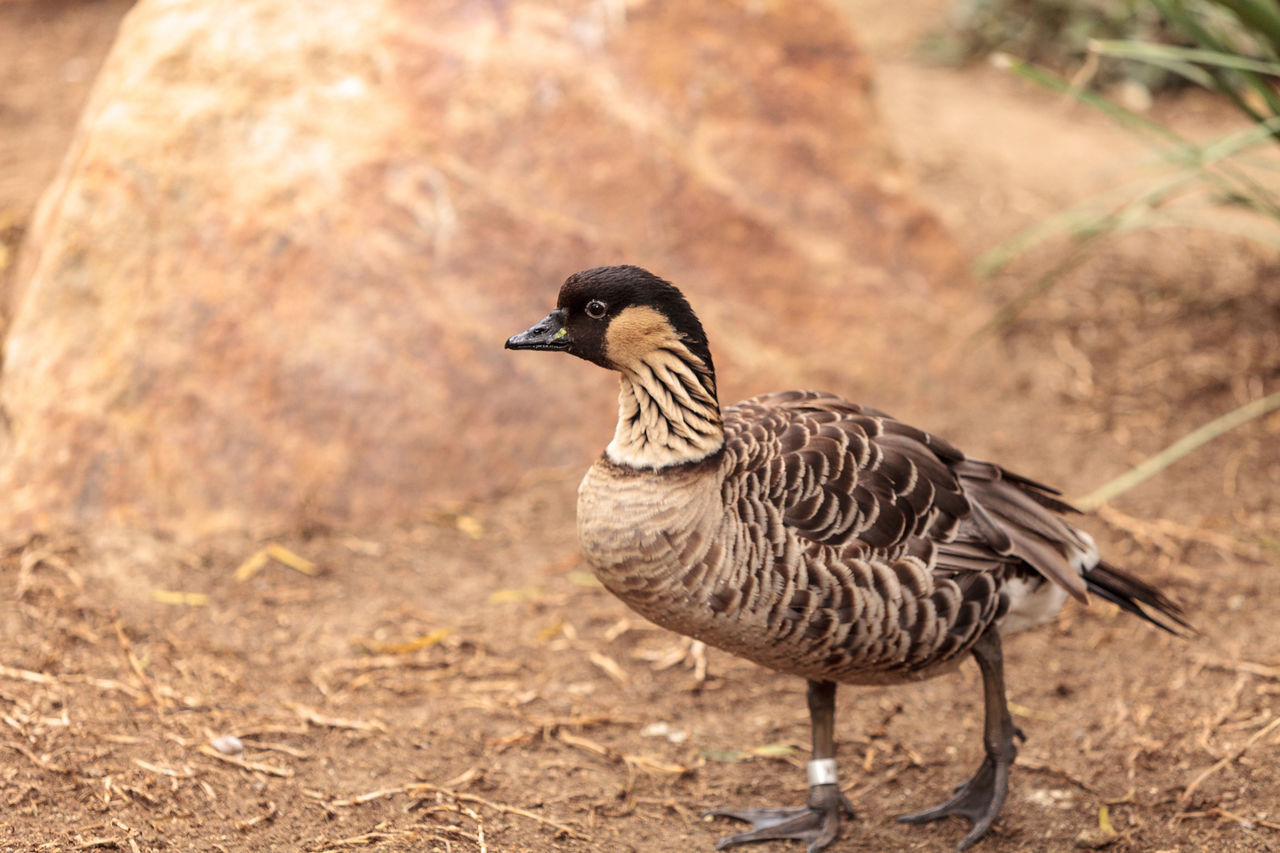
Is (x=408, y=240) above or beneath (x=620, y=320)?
beneath

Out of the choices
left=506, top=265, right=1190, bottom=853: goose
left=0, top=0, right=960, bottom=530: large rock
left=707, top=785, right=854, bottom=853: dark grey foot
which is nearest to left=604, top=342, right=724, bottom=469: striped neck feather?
left=506, top=265, right=1190, bottom=853: goose

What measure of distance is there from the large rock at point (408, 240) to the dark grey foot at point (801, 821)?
2433 millimetres

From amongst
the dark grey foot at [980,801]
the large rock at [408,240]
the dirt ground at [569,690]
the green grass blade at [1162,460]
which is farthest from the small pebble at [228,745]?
the green grass blade at [1162,460]

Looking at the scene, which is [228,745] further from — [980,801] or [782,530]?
[980,801]

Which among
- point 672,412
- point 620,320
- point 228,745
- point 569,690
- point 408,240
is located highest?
point 620,320

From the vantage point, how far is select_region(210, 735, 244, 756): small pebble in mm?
4004

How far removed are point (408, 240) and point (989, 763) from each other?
3690mm

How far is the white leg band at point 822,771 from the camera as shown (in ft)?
13.3

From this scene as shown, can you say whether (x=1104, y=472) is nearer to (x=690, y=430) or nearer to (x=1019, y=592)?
(x=1019, y=592)

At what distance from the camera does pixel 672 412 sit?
144 inches

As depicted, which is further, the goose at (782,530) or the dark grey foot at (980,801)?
the dark grey foot at (980,801)

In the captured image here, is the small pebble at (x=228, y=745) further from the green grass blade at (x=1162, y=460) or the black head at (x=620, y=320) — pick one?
the green grass blade at (x=1162, y=460)

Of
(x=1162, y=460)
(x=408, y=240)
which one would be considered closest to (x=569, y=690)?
(x=408, y=240)

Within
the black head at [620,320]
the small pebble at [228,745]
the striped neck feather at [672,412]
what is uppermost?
the black head at [620,320]
